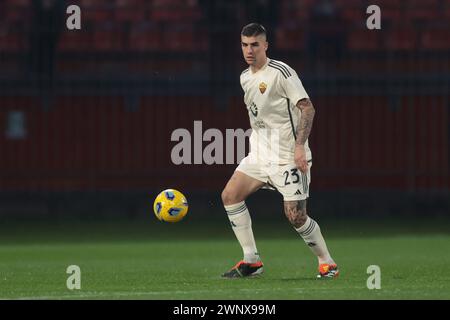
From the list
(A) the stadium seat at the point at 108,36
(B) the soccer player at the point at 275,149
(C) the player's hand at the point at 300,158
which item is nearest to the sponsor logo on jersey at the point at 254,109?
(B) the soccer player at the point at 275,149

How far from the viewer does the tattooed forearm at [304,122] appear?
10.6m

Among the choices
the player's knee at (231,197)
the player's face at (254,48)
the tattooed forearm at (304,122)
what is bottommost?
the player's knee at (231,197)

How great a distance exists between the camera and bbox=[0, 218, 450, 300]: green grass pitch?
9.79 m

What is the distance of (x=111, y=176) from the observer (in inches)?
854

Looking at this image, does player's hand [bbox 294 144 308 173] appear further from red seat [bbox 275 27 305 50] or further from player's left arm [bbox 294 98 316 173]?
red seat [bbox 275 27 305 50]

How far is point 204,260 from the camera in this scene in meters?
13.8

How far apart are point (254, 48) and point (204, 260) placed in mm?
3690

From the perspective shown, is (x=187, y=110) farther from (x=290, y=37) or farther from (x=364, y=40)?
(x=364, y=40)

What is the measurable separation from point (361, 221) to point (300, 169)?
9621 millimetres

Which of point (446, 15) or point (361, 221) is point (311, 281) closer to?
point (361, 221)

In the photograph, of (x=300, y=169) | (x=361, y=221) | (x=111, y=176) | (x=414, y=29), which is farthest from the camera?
(x=414, y=29)

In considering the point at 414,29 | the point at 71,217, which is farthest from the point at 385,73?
the point at 71,217

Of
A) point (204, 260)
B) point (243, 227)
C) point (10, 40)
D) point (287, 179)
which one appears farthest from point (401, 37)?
point (287, 179)

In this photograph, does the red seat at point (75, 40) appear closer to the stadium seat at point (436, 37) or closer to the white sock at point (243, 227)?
the stadium seat at point (436, 37)
